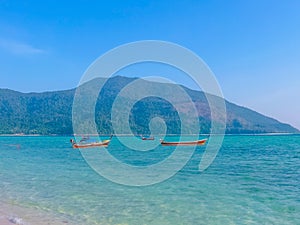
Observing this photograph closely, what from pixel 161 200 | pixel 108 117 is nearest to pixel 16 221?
pixel 161 200

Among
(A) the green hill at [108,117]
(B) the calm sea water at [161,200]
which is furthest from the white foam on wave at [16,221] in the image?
(A) the green hill at [108,117]

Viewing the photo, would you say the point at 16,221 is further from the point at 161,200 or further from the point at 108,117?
the point at 108,117

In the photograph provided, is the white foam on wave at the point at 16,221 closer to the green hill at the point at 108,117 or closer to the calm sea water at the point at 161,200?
the calm sea water at the point at 161,200

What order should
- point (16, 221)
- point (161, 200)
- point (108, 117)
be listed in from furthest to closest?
1. point (108, 117)
2. point (161, 200)
3. point (16, 221)

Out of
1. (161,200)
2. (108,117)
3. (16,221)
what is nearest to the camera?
(16,221)

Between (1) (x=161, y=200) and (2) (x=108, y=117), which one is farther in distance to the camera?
(2) (x=108, y=117)

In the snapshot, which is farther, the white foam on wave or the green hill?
the green hill

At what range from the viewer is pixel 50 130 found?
563ft

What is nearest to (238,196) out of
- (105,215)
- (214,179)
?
(214,179)

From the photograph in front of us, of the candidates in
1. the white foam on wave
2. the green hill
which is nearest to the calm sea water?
the white foam on wave

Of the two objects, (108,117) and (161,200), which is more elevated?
(108,117)

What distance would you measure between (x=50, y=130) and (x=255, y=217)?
170m

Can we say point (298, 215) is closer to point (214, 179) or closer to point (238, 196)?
point (238, 196)

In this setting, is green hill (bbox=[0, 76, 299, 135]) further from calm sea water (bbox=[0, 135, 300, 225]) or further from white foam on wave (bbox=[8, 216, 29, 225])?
white foam on wave (bbox=[8, 216, 29, 225])
